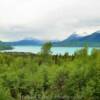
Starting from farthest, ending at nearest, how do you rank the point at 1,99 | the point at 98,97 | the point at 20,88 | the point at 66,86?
the point at 20,88, the point at 66,86, the point at 98,97, the point at 1,99

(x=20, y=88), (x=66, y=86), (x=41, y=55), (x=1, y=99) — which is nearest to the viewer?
(x=1, y=99)

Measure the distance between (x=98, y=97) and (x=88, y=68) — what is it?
108 inches

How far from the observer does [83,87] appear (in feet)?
66.5

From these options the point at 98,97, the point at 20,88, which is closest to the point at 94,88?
the point at 98,97

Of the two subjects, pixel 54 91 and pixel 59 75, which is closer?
pixel 54 91

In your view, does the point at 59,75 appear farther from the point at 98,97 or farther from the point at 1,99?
the point at 1,99

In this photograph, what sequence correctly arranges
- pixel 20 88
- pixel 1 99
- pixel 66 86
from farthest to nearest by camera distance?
1. pixel 20 88
2. pixel 66 86
3. pixel 1 99

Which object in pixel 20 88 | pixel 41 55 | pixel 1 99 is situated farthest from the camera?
pixel 41 55

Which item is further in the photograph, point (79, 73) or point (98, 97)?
point (79, 73)

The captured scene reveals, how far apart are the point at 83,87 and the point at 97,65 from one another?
6.78 feet

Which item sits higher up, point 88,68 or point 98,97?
point 88,68

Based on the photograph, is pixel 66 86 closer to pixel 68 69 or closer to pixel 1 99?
pixel 68 69

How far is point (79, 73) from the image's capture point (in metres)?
21.6

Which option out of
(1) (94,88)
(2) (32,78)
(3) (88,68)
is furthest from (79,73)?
(2) (32,78)
